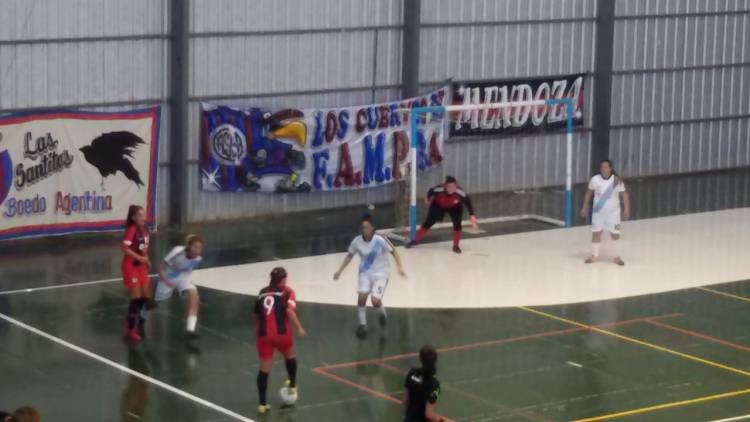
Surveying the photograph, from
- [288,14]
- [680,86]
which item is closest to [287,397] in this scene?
[288,14]

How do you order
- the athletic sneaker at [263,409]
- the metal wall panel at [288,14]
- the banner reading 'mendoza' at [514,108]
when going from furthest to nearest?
the banner reading 'mendoza' at [514,108] → the metal wall panel at [288,14] → the athletic sneaker at [263,409]

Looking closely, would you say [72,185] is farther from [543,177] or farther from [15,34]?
[543,177]

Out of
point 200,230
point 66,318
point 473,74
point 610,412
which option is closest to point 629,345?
point 610,412

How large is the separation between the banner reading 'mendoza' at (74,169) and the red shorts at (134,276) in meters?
8.09

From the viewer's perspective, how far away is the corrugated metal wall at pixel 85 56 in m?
28.6

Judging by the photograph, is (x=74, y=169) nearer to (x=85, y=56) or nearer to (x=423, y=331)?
(x=85, y=56)

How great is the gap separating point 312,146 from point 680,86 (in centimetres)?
1165

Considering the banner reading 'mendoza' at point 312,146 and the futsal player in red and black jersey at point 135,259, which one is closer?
the futsal player in red and black jersey at point 135,259

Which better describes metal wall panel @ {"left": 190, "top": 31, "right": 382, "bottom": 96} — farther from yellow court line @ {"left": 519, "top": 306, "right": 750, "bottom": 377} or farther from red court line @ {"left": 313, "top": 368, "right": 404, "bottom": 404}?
red court line @ {"left": 313, "top": 368, "right": 404, "bottom": 404}

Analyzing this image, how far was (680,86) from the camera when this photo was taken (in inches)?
1563

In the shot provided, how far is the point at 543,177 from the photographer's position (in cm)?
3725

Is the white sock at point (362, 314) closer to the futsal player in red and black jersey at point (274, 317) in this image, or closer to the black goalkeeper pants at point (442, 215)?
the futsal player in red and black jersey at point (274, 317)

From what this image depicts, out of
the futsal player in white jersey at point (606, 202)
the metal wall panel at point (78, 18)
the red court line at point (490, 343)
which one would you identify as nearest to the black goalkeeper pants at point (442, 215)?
the futsal player in white jersey at point (606, 202)

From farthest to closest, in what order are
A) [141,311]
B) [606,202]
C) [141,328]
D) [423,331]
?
[606,202] → [423,331] → [141,328] → [141,311]
